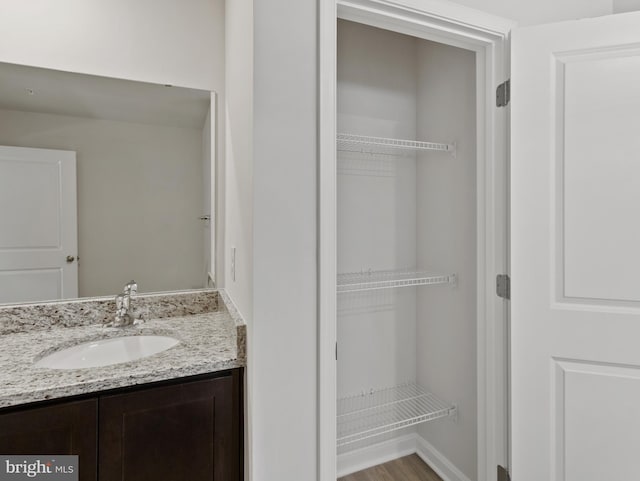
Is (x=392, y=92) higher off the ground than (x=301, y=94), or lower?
higher

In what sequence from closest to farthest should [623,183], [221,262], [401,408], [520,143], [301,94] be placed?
[301,94]
[623,183]
[520,143]
[221,262]
[401,408]

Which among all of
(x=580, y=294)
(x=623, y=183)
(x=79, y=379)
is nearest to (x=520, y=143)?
(x=623, y=183)

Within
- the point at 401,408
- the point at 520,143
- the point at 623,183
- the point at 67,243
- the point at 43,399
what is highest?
the point at 520,143

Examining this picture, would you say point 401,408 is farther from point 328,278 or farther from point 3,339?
point 3,339

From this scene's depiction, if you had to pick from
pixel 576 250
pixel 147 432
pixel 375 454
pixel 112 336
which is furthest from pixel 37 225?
pixel 576 250

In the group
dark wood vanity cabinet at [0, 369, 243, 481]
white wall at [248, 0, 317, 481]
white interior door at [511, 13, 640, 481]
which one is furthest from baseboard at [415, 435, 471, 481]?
Result: dark wood vanity cabinet at [0, 369, 243, 481]

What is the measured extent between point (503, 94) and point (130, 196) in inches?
66.7

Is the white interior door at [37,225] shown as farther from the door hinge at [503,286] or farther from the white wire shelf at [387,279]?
the door hinge at [503,286]

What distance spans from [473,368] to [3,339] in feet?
6.74

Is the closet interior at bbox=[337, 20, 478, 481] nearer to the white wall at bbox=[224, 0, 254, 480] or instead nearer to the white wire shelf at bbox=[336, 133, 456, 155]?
the white wire shelf at bbox=[336, 133, 456, 155]

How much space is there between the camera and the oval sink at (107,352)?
1.25 m

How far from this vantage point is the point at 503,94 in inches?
58.1

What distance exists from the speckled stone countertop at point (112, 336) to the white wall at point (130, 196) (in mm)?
146

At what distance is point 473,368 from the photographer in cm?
179
